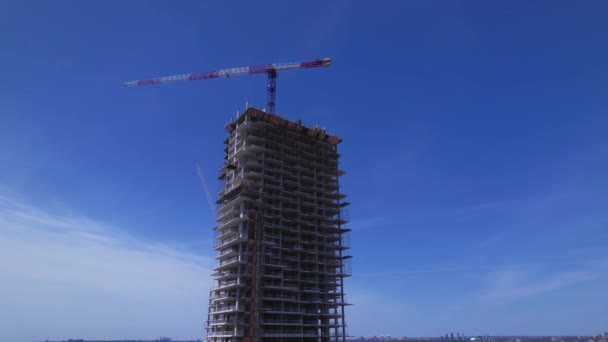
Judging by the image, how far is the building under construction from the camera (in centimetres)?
10306

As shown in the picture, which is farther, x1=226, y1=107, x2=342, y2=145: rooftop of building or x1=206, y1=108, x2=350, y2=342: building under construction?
x1=226, y1=107, x2=342, y2=145: rooftop of building

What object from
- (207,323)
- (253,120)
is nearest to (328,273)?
(207,323)

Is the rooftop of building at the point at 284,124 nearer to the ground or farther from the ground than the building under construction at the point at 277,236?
farther from the ground

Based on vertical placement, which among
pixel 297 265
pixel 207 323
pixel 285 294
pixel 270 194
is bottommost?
pixel 207 323

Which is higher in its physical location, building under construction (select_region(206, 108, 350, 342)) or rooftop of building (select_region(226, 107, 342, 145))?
rooftop of building (select_region(226, 107, 342, 145))

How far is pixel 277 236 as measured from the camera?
112688 millimetres

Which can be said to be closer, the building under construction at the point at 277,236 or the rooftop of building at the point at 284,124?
the building under construction at the point at 277,236

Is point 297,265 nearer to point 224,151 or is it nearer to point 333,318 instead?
point 333,318

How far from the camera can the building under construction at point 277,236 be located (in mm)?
103062

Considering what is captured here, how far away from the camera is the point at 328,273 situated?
385 feet

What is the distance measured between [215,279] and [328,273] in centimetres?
3113

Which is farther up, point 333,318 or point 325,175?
point 325,175

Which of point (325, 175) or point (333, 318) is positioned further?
point (325, 175)

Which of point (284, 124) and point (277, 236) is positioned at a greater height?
point (284, 124)
